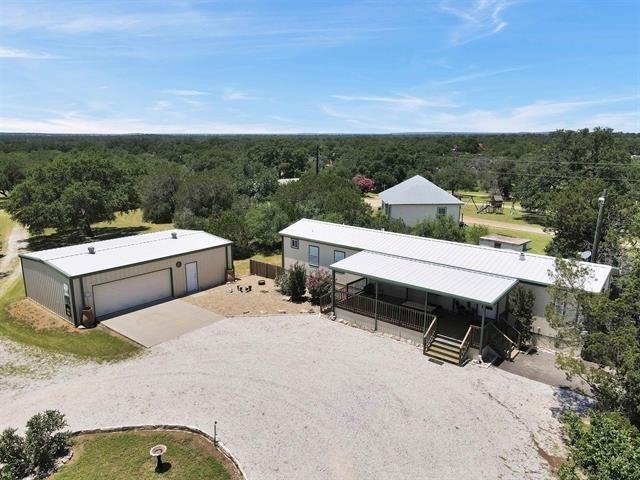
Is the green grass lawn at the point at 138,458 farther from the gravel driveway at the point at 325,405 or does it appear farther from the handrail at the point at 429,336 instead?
the handrail at the point at 429,336

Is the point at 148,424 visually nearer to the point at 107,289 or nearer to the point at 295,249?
the point at 107,289

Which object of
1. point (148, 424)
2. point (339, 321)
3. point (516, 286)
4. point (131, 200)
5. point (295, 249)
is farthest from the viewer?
point (131, 200)

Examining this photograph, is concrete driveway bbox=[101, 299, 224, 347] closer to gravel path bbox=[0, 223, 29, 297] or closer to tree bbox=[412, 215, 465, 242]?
gravel path bbox=[0, 223, 29, 297]

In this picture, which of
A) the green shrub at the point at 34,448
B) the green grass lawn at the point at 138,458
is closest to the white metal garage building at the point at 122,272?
the green shrub at the point at 34,448

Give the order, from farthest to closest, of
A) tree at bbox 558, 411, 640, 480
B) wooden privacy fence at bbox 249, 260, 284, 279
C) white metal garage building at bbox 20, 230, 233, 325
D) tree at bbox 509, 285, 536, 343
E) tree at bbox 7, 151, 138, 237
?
1. tree at bbox 7, 151, 138, 237
2. wooden privacy fence at bbox 249, 260, 284, 279
3. white metal garage building at bbox 20, 230, 233, 325
4. tree at bbox 509, 285, 536, 343
5. tree at bbox 558, 411, 640, 480

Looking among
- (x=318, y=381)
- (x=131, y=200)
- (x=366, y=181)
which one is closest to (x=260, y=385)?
(x=318, y=381)

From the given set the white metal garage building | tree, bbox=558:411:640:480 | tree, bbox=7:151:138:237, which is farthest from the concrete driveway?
tree, bbox=7:151:138:237

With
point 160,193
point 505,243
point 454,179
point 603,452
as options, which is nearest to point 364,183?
point 454,179
